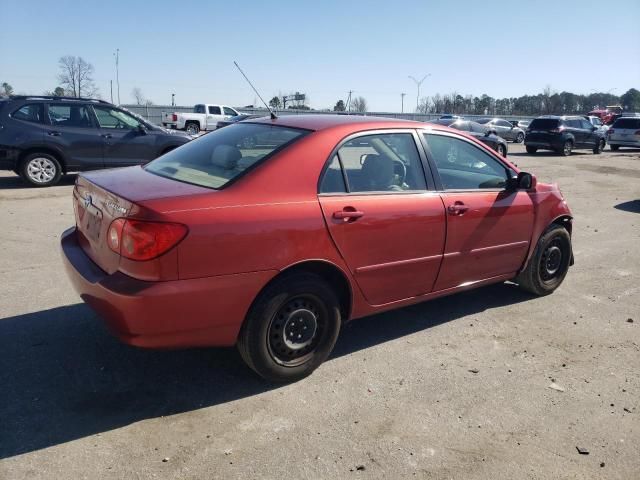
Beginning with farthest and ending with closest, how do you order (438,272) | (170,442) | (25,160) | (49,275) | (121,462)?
1. (25,160)
2. (49,275)
3. (438,272)
4. (170,442)
5. (121,462)

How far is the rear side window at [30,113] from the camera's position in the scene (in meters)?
10.3

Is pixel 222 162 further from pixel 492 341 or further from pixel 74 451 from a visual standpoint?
pixel 492 341

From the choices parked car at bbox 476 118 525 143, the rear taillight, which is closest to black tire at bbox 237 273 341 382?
the rear taillight

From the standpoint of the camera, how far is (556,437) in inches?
120

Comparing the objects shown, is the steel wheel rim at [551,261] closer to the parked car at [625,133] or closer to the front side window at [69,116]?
the front side window at [69,116]

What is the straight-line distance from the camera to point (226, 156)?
3701mm

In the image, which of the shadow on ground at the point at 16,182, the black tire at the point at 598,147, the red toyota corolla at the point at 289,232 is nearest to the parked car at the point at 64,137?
the shadow on ground at the point at 16,182

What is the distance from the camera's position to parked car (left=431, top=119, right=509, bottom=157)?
62.6ft

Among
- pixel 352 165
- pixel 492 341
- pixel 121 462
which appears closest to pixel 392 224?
pixel 352 165

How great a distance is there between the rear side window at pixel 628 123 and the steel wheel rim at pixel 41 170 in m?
27.1

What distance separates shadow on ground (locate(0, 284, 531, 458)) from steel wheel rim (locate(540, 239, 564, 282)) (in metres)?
1.45

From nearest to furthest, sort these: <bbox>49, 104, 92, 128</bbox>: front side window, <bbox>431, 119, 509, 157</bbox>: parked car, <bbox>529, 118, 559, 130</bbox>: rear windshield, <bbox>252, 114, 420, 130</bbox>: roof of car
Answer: <bbox>252, 114, 420, 130</bbox>: roof of car < <bbox>49, 104, 92, 128</bbox>: front side window < <bbox>431, 119, 509, 157</bbox>: parked car < <bbox>529, 118, 559, 130</bbox>: rear windshield

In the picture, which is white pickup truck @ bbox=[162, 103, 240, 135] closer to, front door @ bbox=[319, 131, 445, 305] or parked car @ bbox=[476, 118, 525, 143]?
parked car @ bbox=[476, 118, 525, 143]

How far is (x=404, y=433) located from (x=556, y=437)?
85 cm
